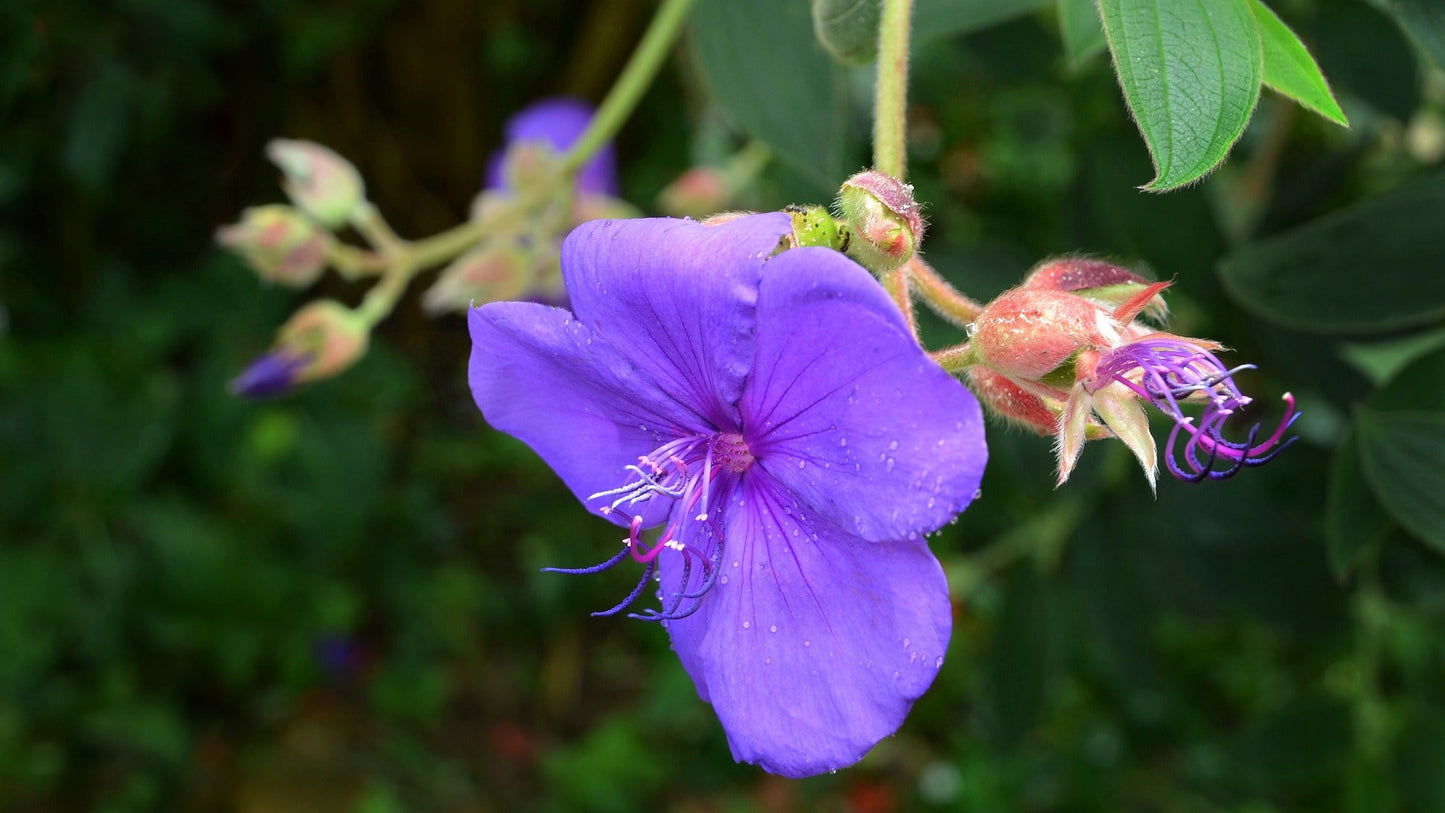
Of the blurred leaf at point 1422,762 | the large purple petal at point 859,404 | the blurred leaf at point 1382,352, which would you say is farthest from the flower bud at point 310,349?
the blurred leaf at point 1422,762

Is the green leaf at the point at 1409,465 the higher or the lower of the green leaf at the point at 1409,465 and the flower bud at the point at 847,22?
the lower

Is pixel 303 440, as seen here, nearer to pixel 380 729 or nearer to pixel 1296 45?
pixel 380 729

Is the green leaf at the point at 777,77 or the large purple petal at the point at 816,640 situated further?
the green leaf at the point at 777,77

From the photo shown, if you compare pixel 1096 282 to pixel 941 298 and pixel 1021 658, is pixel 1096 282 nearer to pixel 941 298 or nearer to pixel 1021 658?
pixel 941 298

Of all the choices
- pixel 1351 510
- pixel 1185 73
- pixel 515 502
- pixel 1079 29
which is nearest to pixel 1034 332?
pixel 1185 73

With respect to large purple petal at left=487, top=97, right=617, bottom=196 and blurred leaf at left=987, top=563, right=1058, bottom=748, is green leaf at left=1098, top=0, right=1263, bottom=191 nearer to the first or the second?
blurred leaf at left=987, top=563, right=1058, bottom=748

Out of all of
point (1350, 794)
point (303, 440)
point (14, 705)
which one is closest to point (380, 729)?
point (14, 705)

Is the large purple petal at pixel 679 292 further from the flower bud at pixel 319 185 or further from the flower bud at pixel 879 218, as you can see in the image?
the flower bud at pixel 319 185
